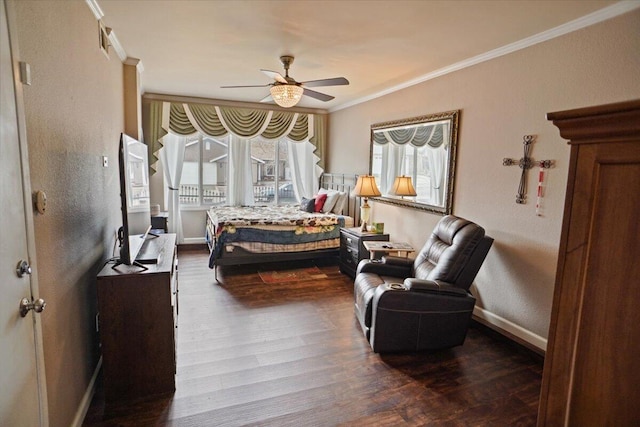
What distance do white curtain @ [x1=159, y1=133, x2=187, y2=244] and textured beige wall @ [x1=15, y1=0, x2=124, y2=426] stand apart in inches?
125

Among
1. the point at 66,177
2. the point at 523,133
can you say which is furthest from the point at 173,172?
the point at 523,133

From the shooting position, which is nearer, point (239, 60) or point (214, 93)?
point (239, 60)

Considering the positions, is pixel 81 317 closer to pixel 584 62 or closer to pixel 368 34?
pixel 368 34

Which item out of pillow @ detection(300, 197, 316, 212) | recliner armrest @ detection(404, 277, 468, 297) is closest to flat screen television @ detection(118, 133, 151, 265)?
recliner armrest @ detection(404, 277, 468, 297)

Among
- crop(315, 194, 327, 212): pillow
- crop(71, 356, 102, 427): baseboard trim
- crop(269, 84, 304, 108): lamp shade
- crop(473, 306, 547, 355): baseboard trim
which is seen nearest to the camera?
crop(71, 356, 102, 427): baseboard trim

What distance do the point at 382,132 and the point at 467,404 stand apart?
3.46 metres

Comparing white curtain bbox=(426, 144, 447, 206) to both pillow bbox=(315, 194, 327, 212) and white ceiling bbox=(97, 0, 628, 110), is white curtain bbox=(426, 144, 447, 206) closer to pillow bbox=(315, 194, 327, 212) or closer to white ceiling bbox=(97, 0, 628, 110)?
white ceiling bbox=(97, 0, 628, 110)

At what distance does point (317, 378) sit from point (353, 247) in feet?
7.33

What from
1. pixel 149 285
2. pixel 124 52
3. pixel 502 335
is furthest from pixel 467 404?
pixel 124 52

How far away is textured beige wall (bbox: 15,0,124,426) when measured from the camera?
5.20ft

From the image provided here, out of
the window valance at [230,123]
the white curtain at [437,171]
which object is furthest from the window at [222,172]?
the white curtain at [437,171]

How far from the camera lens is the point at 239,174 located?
21.1ft

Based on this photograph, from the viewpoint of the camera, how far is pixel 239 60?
11.9 feet

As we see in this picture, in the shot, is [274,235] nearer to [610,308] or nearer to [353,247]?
[353,247]
